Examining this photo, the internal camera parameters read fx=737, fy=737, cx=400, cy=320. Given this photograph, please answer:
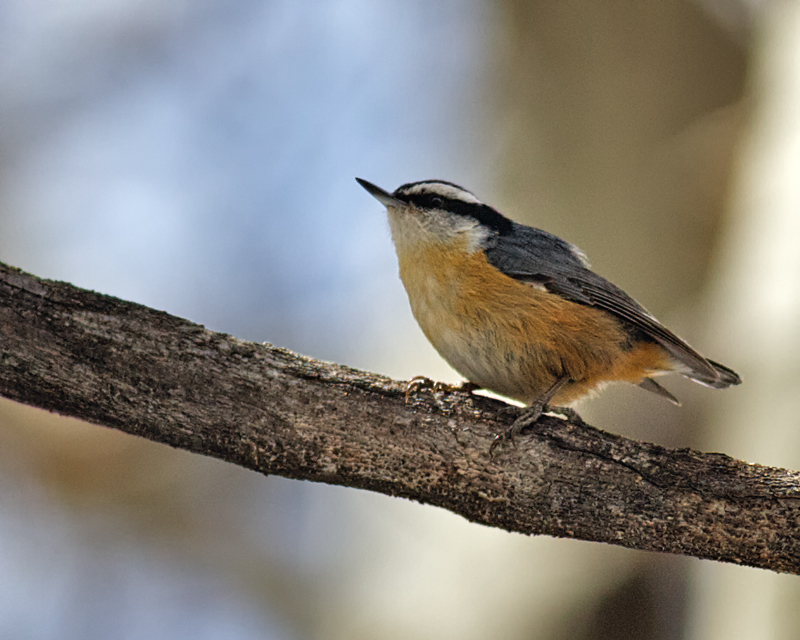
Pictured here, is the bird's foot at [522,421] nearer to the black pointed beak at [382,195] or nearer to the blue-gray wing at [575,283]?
the blue-gray wing at [575,283]

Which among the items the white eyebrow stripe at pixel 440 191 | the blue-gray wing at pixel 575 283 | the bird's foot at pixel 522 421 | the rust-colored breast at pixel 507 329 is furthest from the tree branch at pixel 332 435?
the white eyebrow stripe at pixel 440 191

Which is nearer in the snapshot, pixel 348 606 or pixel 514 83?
pixel 348 606

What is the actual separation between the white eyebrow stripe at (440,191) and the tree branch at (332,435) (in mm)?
1573

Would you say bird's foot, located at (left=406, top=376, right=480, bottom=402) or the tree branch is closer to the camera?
the tree branch

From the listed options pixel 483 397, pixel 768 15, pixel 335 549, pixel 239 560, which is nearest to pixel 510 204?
pixel 768 15

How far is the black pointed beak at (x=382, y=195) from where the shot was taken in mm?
3912

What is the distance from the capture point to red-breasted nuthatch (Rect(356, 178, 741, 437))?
11.0 ft

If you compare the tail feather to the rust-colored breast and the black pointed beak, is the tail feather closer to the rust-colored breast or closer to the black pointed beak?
the rust-colored breast

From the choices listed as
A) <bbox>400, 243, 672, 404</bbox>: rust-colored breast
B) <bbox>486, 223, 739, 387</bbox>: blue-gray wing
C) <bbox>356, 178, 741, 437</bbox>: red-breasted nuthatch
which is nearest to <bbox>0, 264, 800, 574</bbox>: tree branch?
<bbox>356, 178, 741, 437</bbox>: red-breasted nuthatch

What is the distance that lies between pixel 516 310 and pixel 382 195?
1.07 meters

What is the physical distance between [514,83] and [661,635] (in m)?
5.44

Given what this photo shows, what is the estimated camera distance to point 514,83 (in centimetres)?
782

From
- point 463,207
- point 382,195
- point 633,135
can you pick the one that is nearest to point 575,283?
point 463,207

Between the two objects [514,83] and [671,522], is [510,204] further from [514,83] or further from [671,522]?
[671,522]
